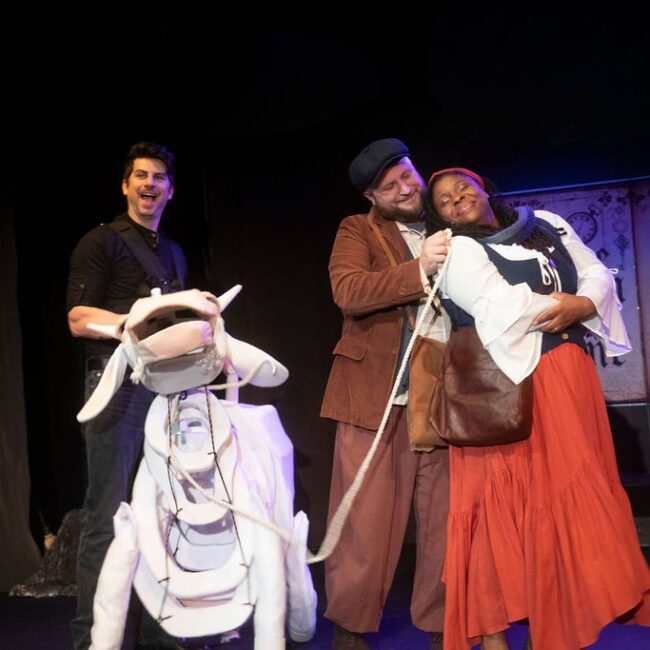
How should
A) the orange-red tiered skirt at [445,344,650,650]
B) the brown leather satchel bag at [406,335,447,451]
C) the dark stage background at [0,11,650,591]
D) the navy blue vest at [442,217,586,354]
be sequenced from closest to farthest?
the orange-red tiered skirt at [445,344,650,650]
the navy blue vest at [442,217,586,354]
the brown leather satchel bag at [406,335,447,451]
the dark stage background at [0,11,650,591]

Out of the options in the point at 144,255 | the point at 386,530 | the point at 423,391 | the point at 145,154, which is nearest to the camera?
the point at 423,391

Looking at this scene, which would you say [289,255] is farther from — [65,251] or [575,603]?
[575,603]

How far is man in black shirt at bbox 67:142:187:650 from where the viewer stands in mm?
2684

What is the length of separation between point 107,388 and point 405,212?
3.88 feet

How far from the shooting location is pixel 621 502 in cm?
225

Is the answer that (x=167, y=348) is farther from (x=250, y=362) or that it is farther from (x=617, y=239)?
(x=617, y=239)

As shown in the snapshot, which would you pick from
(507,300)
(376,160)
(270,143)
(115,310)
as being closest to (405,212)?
(376,160)

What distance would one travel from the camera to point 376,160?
286 cm

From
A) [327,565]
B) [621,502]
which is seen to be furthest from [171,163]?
[621,502]

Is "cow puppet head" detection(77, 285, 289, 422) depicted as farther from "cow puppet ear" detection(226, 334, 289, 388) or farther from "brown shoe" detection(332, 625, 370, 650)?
"brown shoe" detection(332, 625, 370, 650)

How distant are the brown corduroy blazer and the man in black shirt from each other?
0.64 meters

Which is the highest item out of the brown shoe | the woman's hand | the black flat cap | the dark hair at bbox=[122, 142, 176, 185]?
the dark hair at bbox=[122, 142, 176, 185]

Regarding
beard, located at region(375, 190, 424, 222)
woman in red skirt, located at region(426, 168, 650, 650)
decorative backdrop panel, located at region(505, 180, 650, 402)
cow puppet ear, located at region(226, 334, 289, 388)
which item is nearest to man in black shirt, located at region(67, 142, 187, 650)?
cow puppet ear, located at region(226, 334, 289, 388)

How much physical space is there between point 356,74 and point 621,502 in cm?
285
